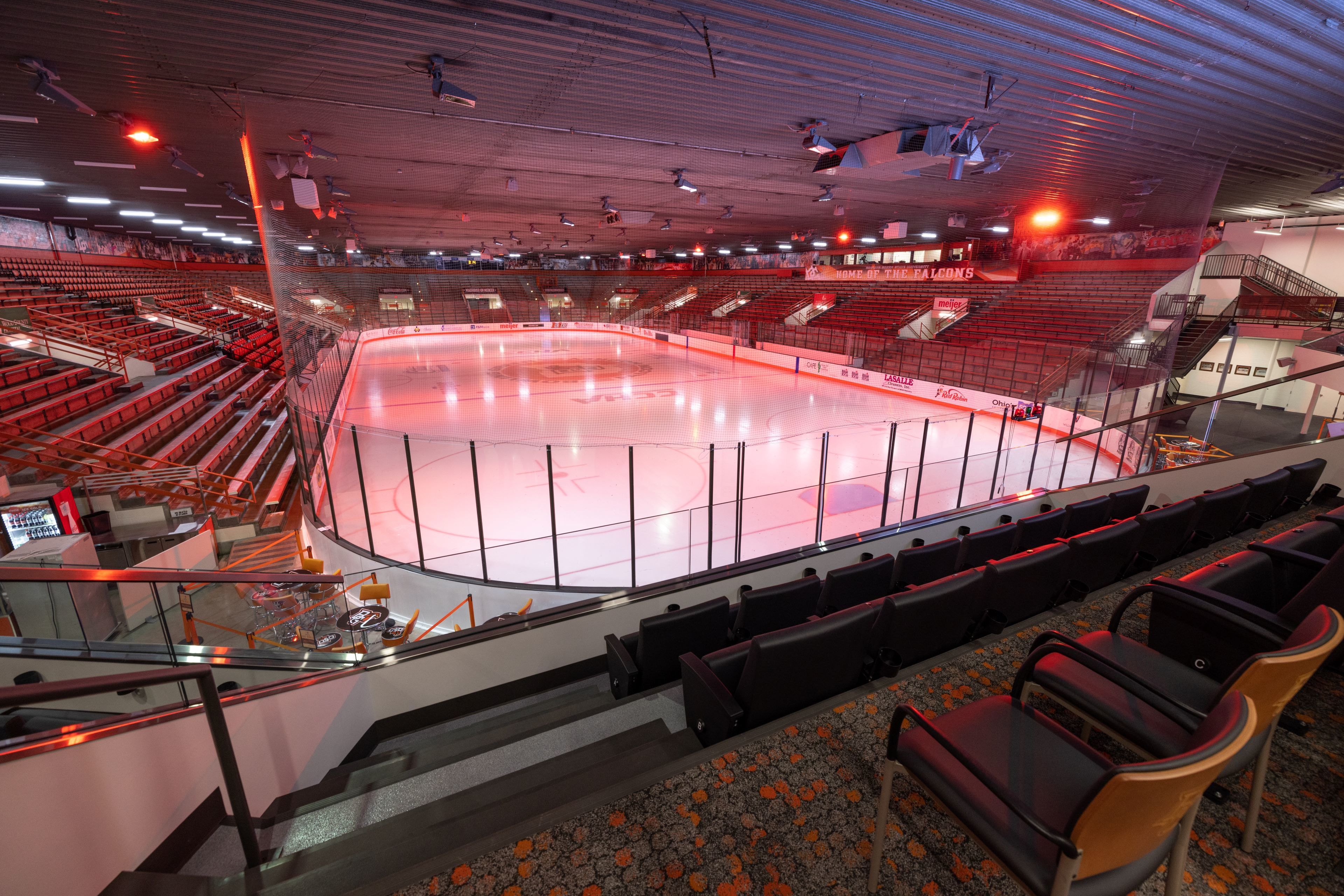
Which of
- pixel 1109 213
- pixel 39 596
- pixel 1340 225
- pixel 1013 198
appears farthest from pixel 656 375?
pixel 1340 225

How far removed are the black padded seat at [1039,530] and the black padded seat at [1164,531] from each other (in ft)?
1.89

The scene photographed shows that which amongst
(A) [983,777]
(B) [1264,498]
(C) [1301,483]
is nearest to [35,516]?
(A) [983,777]

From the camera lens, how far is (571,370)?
2020cm

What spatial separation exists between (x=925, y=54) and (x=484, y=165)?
739 cm

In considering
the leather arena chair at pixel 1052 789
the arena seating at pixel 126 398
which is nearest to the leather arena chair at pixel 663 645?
the leather arena chair at pixel 1052 789

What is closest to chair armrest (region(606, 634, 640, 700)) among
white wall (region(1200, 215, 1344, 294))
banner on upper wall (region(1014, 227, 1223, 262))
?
banner on upper wall (region(1014, 227, 1223, 262))

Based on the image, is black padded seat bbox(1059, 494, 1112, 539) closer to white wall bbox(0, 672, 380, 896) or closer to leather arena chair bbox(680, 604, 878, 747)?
leather arena chair bbox(680, 604, 878, 747)

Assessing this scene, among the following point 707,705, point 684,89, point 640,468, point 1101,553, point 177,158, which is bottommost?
point 640,468

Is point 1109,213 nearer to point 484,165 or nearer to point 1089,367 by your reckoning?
point 1089,367

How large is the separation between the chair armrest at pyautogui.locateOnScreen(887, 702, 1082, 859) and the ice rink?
3.60 metres

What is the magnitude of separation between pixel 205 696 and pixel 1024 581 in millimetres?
3607

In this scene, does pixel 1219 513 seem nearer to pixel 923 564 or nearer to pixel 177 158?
pixel 923 564

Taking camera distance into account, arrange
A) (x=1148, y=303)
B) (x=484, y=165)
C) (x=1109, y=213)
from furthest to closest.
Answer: (x=1148, y=303)
(x=1109, y=213)
(x=484, y=165)

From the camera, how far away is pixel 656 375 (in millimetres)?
19516
